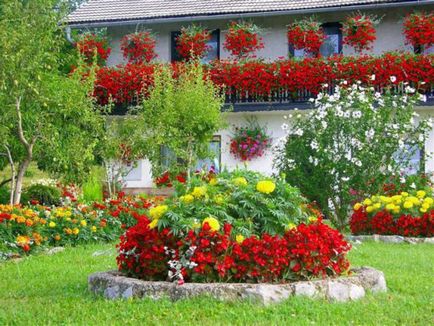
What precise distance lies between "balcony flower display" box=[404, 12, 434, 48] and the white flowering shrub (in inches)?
234

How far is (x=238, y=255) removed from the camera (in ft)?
22.8

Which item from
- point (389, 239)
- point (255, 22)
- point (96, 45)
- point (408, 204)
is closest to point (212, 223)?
point (389, 239)

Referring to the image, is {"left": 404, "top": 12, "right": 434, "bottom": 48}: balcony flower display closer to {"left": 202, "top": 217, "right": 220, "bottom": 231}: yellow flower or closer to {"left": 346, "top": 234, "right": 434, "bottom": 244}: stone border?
{"left": 346, "top": 234, "right": 434, "bottom": 244}: stone border

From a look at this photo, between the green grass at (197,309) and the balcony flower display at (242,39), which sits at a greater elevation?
the balcony flower display at (242,39)

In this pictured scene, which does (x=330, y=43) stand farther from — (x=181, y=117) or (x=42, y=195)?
(x=42, y=195)

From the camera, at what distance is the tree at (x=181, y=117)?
1969cm

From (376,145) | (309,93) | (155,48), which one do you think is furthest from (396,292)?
(155,48)

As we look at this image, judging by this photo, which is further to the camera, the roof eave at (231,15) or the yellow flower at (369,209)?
the roof eave at (231,15)

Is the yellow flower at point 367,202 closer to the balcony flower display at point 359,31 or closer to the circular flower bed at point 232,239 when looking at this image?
the circular flower bed at point 232,239

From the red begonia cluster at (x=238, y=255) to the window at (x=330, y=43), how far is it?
16.8m

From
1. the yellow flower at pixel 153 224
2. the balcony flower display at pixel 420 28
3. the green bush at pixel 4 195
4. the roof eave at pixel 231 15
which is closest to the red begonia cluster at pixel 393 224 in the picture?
the yellow flower at pixel 153 224

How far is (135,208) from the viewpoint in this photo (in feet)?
50.0

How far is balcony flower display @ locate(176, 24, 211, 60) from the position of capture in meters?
23.3

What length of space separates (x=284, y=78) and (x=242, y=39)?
186cm
